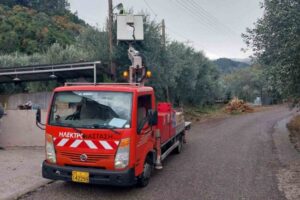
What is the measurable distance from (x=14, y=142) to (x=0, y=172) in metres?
4.02

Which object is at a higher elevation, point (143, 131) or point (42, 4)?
point (42, 4)

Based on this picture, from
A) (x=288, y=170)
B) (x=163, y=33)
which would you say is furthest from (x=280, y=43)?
(x=163, y=33)

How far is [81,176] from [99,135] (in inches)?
34.6

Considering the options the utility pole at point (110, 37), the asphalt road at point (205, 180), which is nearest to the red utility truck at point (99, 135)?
the asphalt road at point (205, 180)

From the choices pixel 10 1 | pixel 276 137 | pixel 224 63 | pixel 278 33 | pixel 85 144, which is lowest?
pixel 276 137

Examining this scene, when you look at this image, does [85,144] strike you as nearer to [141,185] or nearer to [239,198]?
[141,185]

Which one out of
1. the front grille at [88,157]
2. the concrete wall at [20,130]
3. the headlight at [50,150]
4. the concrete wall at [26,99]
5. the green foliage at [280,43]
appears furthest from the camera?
the concrete wall at [26,99]

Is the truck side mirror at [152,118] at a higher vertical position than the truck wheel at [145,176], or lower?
higher

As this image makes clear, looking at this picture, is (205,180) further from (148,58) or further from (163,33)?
(163,33)

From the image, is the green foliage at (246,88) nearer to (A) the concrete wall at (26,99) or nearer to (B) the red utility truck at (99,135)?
(A) the concrete wall at (26,99)

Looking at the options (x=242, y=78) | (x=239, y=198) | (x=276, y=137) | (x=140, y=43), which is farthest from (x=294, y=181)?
(x=242, y=78)

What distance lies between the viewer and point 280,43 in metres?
12.6

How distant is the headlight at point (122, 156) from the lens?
676 cm

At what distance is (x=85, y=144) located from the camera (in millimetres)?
6879
